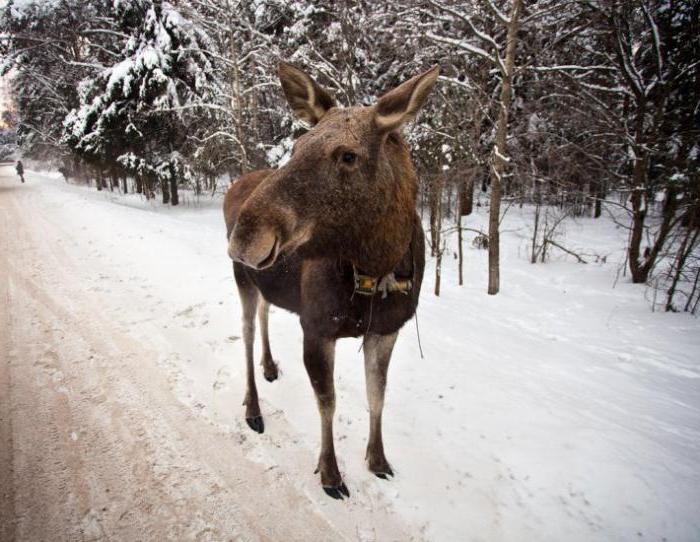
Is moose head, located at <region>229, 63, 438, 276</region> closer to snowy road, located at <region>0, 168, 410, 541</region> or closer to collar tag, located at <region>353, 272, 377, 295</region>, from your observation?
collar tag, located at <region>353, 272, 377, 295</region>

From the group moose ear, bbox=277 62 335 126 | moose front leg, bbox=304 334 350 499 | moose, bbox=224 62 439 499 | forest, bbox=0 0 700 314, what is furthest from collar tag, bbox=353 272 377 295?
forest, bbox=0 0 700 314

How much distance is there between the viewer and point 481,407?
307cm

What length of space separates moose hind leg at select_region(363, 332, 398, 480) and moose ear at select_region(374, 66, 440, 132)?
1399mm

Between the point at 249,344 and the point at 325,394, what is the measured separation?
120cm

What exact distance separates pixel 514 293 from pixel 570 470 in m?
5.94

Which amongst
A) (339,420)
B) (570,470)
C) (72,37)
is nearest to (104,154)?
(72,37)

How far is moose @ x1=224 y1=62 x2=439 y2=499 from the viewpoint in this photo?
145cm

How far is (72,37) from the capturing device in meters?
19.9

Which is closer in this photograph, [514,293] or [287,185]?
[287,185]

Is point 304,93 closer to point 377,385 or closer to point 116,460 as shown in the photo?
point 377,385

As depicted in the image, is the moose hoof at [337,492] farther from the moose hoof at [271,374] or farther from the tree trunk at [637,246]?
the tree trunk at [637,246]

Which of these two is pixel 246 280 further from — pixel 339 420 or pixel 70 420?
pixel 70 420

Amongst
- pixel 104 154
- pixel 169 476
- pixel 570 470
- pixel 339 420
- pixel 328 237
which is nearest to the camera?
pixel 328 237

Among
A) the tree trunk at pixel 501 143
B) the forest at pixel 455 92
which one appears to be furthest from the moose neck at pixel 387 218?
the tree trunk at pixel 501 143
